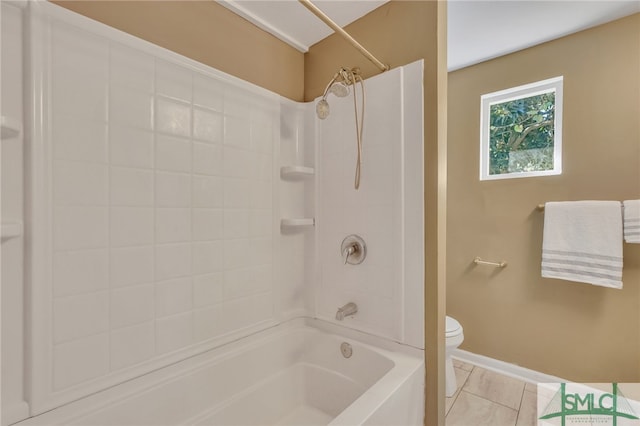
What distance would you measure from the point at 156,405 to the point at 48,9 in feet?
4.84

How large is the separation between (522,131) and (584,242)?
37.4 inches

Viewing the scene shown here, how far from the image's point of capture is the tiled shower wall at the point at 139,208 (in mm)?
930

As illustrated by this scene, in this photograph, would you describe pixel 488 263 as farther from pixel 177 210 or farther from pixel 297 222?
pixel 177 210

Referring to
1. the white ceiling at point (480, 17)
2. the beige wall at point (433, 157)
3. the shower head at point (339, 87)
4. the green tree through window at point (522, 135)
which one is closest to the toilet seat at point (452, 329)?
the beige wall at point (433, 157)

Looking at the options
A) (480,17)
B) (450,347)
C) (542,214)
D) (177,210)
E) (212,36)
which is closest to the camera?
(177,210)

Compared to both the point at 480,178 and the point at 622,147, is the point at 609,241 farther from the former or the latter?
the point at 480,178

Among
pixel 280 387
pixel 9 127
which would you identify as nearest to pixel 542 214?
pixel 280 387

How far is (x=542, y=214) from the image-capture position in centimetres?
202

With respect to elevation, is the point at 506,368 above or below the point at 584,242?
below

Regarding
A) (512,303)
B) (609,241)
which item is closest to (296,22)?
(609,241)

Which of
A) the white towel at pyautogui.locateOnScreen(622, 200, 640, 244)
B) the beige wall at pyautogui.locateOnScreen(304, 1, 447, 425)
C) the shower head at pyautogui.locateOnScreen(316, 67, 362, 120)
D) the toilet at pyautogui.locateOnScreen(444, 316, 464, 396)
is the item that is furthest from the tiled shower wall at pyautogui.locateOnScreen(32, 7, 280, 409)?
the white towel at pyautogui.locateOnScreen(622, 200, 640, 244)

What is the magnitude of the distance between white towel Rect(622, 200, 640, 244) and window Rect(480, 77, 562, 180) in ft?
1.41

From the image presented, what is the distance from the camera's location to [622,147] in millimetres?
1745

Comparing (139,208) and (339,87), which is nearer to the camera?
(139,208)
